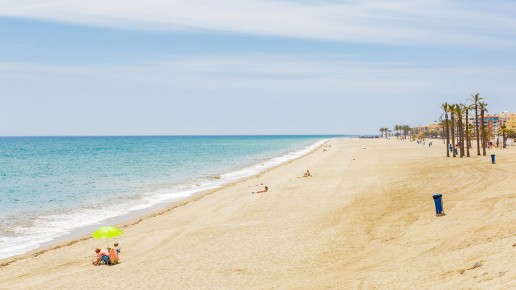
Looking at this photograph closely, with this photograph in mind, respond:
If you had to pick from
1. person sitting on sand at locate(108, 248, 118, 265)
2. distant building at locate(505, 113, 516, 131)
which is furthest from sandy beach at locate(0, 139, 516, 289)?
distant building at locate(505, 113, 516, 131)

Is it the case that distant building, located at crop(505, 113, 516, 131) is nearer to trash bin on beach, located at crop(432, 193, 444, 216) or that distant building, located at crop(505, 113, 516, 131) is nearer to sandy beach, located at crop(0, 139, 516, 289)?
sandy beach, located at crop(0, 139, 516, 289)

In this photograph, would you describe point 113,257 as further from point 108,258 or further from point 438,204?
point 438,204

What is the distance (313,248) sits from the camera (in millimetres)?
17328

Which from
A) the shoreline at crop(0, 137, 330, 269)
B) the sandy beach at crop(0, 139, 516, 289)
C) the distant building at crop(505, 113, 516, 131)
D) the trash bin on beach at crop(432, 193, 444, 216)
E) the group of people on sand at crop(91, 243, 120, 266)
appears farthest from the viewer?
the distant building at crop(505, 113, 516, 131)

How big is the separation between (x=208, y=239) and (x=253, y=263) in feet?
14.7

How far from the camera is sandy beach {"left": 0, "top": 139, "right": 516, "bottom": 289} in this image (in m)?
12.8

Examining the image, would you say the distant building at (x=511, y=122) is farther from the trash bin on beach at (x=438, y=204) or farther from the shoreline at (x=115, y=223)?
the trash bin on beach at (x=438, y=204)

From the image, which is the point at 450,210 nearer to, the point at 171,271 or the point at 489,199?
the point at 489,199

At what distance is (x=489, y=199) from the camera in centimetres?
2206

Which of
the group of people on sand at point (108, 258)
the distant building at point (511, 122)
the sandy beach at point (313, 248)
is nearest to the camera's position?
the sandy beach at point (313, 248)

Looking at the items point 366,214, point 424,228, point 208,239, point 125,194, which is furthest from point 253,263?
point 125,194

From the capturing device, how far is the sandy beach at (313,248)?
12.8 m

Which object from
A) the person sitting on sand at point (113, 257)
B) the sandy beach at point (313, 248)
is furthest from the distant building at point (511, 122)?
the person sitting on sand at point (113, 257)

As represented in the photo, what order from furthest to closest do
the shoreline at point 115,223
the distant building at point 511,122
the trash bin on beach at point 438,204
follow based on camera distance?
the distant building at point 511,122 → the trash bin on beach at point 438,204 → the shoreline at point 115,223
